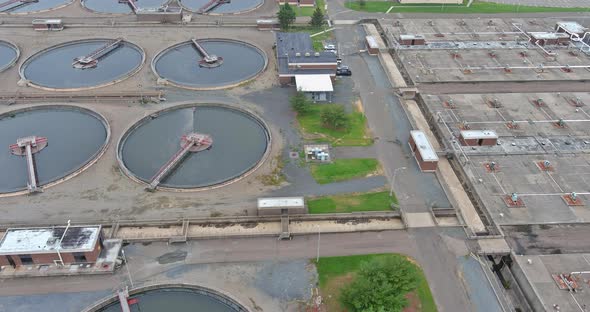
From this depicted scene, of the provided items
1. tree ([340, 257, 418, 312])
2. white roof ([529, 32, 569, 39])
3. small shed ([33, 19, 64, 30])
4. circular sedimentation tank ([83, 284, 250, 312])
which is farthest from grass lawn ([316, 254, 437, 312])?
small shed ([33, 19, 64, 30])

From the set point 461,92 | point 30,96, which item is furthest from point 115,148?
point 461,92

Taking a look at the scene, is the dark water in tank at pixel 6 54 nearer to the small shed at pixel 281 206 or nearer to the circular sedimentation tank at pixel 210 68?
the circular sedimentation tank at pixel 210 68

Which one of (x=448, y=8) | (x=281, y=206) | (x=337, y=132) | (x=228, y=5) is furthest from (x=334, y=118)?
(x=448, y=8)

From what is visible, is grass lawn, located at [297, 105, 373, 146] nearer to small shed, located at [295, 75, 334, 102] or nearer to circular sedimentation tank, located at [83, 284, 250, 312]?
small shed, located at [295, 75, 334, 102]

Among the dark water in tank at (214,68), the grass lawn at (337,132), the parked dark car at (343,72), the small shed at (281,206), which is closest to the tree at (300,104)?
the grass lawn at (337,132)

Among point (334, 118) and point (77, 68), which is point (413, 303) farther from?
point (77, 68)

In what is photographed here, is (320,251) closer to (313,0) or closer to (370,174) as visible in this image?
(370,174)
